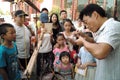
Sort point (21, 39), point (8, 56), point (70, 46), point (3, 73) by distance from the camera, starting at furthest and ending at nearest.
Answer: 1. point (70, 46)
2. point (21, 39)
3. point (8, 56)
4. point (3, 73)

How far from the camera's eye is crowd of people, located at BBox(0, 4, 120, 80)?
7.75 ft

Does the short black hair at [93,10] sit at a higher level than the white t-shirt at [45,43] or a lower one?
higher

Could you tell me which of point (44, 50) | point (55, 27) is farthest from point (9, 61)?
point (55, 27)

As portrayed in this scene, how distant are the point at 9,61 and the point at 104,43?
4.44 ft

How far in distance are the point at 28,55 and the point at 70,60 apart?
0.84m

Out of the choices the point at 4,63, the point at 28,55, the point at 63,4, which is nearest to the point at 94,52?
the point at 4,63

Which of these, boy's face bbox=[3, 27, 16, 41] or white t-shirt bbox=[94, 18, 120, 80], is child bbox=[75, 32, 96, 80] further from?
white t-shirt bbox=[94, 18, 120, 80]

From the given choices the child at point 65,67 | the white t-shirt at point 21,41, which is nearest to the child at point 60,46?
the child at point 65,67

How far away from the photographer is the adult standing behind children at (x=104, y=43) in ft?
7.55

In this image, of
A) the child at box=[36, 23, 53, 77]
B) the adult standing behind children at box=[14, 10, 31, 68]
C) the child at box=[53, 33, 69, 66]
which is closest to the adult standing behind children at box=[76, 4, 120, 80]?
the adult standing behind children at box=[14, 10, 31, 68]

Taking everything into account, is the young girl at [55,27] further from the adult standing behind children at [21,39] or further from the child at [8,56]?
the child at [8,56]

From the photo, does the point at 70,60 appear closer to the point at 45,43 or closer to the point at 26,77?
the point at 45,43

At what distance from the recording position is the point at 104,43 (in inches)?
90.4

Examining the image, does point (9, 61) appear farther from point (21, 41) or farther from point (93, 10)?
point (21, 41)
